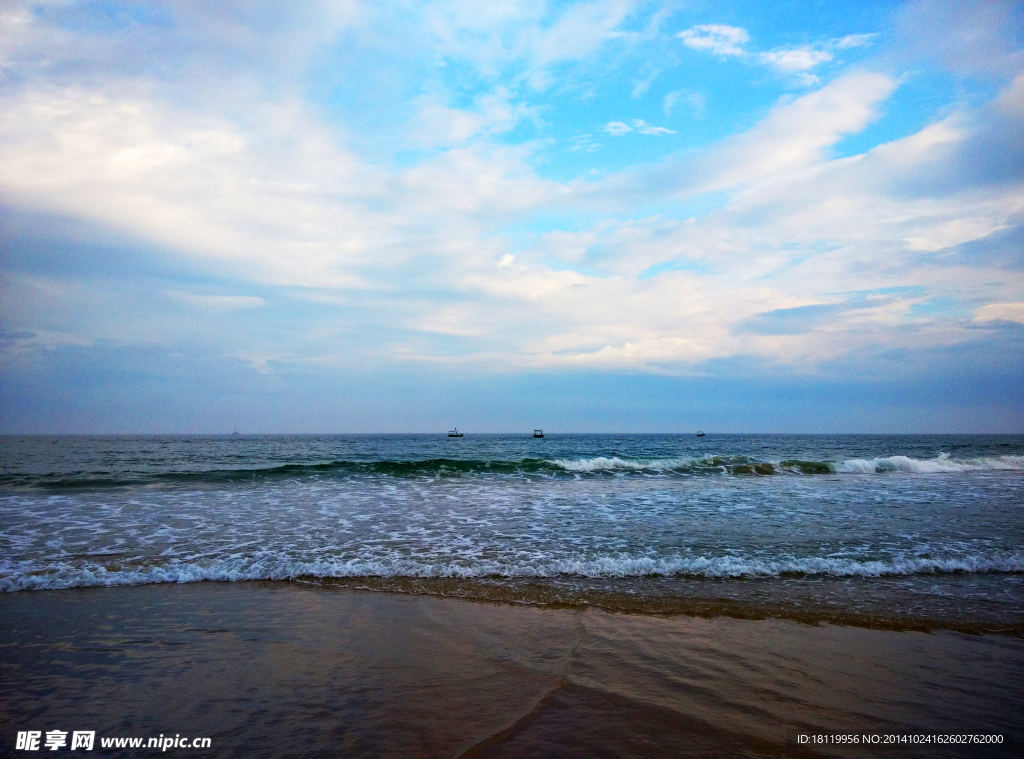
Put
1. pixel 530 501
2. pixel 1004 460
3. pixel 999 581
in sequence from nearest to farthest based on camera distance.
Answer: pixel 999 581
pixel 530 501
pixel 1004 460

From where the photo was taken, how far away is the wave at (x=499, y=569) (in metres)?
7.79

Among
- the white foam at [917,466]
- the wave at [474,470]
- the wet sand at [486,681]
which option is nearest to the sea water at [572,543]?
the wet sand at [486,681]

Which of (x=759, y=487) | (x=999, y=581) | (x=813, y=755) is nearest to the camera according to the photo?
(x=813, y=755)

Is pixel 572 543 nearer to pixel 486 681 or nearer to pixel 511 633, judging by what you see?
pixel 511 633

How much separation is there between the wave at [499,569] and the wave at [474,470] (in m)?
13.5

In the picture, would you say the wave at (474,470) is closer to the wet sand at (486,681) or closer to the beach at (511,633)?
the beach at (511,633)

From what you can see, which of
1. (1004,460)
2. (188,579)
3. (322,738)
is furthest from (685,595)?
Result: (1004,460)

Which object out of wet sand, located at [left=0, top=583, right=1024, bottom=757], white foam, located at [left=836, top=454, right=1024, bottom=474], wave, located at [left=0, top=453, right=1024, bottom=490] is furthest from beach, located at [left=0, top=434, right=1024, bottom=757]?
white foam, located at [left=836, top=454, right=1024, bottom=474]

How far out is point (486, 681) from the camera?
443cm

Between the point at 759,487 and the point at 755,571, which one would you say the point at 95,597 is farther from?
the point at 759,487

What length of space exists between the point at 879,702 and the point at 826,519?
9.72 meters

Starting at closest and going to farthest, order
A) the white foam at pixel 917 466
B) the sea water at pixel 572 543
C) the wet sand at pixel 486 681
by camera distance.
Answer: the wet sand at pixel 486 681 < the sea water at pixel 572 543 < the white foam at pixel 917 466

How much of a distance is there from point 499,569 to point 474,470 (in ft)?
58.7

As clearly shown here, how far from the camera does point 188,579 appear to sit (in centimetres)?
777
